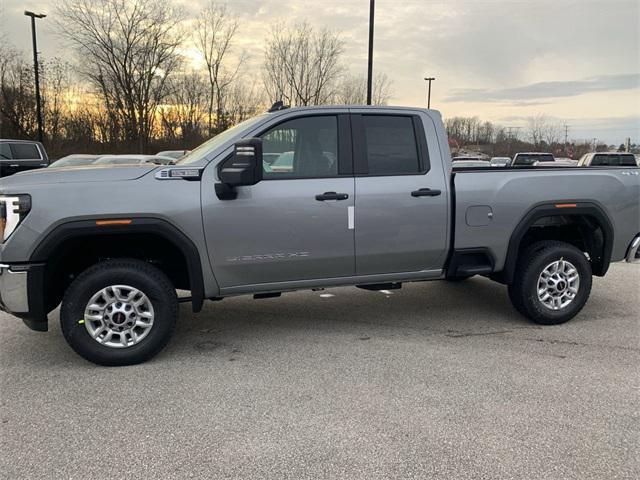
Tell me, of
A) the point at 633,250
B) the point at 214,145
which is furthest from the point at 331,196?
the point at 633,250

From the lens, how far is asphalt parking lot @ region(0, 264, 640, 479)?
2.65 m

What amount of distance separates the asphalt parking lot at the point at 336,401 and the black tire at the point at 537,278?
14 centimetres

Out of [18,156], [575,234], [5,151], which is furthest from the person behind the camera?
[18,156]

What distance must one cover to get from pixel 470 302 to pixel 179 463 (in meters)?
4.05

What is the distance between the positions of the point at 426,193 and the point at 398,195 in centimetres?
26

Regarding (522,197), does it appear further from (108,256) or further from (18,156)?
(18,156)

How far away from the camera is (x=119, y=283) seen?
3797 millimetres

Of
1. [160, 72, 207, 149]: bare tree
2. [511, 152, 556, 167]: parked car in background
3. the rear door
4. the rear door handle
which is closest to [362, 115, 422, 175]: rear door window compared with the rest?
the rear door

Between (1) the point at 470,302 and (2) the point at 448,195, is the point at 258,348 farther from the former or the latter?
(1) the point at 470,302

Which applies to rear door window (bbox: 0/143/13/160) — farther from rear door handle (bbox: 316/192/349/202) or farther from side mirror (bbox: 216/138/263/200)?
rear door handle (bbox: 316/192/349/202)

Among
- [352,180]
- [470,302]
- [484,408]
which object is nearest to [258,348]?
[352,180]

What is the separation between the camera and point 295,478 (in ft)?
8.27

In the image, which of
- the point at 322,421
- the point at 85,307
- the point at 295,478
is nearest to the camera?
the point at 295,478

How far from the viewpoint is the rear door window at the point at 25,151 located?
1571cm
